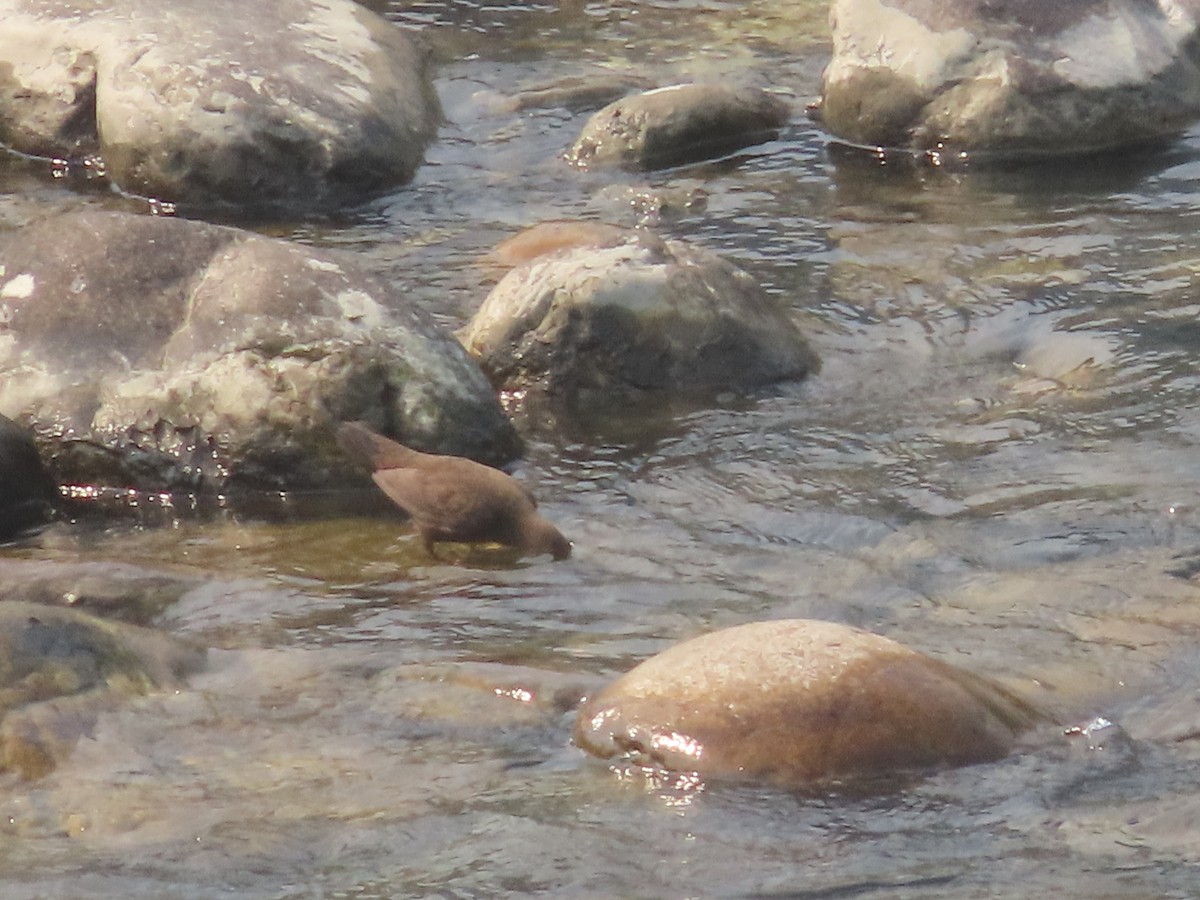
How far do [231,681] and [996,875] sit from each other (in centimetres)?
188

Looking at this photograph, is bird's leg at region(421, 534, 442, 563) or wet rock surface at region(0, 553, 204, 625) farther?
bird's leg at region(421, 534, 442, 563)

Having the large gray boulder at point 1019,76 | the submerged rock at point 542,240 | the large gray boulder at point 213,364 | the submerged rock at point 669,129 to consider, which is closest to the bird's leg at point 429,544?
the large gray boulder at point 213,364

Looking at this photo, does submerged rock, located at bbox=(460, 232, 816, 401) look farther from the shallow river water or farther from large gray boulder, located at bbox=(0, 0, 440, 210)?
large gray boulder, located at bbox=(0, 0, 440, 210)

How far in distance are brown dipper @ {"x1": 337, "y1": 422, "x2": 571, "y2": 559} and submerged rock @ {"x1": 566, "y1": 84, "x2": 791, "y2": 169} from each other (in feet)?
13.0

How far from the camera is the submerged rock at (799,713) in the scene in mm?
3986

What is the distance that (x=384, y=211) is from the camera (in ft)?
29.4

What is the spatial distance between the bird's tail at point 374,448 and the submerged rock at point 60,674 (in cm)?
144

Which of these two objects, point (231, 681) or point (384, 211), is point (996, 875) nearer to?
point (231, 681)

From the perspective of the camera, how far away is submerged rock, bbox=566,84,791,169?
958cm

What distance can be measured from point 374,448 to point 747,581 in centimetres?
132

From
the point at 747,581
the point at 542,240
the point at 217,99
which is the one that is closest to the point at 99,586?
the point at 747,581

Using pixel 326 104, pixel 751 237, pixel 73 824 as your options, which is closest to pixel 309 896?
pixel 73 824

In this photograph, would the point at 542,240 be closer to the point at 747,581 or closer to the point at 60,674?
the point at 747,581

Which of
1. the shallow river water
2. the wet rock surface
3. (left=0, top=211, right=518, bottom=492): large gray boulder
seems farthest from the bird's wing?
the wet rock surface
